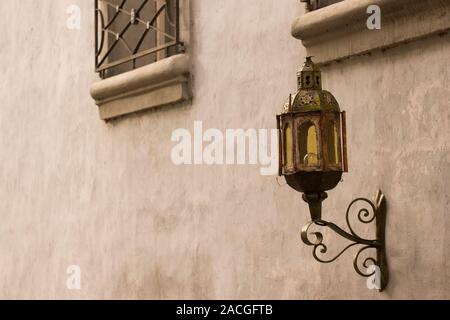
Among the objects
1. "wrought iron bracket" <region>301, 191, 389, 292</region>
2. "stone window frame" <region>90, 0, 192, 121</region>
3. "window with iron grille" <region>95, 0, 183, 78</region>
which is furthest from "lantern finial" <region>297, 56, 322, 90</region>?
"window with iron grille" <region>95, 0, 183, 78</region>

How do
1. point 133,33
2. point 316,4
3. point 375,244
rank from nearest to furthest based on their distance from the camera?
point 375,244, point 316,4, point 133,33

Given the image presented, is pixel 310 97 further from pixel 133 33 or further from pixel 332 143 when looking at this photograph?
pixel 133 33

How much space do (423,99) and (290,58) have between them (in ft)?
3.86

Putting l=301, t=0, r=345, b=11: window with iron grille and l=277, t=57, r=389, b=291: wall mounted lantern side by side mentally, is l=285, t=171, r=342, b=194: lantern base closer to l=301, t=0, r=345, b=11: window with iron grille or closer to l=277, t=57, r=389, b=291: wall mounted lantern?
l=277, t=57, r=389, b=291: wall mounted lantern

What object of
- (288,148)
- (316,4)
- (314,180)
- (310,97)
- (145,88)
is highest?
(316,4)

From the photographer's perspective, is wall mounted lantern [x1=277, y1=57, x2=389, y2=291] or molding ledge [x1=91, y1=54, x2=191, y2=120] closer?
wall mounted lantern [x1=277, y1=57, x2=389, y2=291]

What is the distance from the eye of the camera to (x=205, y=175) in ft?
24.3

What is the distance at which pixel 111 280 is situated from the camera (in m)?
8.31

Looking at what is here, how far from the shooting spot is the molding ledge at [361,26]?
5625mm

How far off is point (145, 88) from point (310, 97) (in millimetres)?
2598

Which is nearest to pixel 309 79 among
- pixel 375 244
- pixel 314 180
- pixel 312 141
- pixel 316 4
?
pixel 312 141

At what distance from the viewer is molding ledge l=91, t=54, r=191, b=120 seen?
763 centimetres

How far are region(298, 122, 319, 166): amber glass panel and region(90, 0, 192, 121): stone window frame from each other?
2.16m
